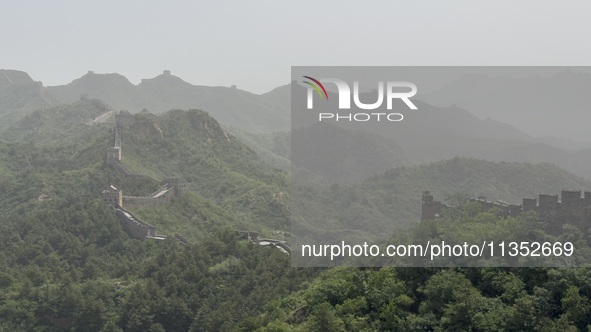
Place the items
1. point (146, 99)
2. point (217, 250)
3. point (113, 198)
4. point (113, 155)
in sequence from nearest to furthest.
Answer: point (217, 250) < point (113, 198) < point (113, 155) < point (146, 99)

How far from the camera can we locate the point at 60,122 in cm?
10225

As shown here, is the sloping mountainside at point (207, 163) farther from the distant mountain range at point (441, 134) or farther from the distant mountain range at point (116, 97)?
the distant mountain range at point (116, 97)

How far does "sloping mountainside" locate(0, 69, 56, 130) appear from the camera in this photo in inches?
5380

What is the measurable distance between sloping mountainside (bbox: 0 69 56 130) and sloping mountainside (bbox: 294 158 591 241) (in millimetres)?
65355

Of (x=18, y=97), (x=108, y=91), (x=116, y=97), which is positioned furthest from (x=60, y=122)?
(x=108, y=91)

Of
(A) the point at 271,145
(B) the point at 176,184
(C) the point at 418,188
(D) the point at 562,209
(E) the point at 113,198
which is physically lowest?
(C) the point at 418,188

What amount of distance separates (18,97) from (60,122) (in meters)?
56.8

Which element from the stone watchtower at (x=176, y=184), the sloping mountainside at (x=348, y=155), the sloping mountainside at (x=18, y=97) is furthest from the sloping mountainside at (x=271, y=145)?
the stone watchtower at (x=176, y=184)

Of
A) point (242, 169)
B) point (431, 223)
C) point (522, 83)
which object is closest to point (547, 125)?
point (522, 83)

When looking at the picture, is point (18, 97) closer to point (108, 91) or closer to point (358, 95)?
point (108, 91)

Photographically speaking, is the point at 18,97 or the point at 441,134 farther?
the point at 18,97

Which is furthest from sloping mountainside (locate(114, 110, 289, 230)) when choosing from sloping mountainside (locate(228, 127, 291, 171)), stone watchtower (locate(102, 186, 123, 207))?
sloping mountainside (locate(228, 127, 291, 171))

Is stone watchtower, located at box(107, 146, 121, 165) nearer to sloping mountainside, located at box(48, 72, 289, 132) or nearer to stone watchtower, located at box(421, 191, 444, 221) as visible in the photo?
stone watchtower, located at box(421, 191, 444, 221)

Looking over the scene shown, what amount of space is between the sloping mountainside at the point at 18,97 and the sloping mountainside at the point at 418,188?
6536cm
